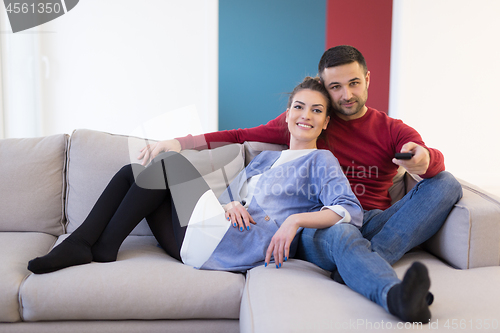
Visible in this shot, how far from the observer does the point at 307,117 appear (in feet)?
4.83

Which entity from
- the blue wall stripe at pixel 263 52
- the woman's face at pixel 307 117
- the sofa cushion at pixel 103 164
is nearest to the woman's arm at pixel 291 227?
the woman's face at pixel 307 117

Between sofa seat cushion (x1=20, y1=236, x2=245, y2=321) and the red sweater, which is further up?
the red sweater

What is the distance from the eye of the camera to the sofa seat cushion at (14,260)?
1150mm

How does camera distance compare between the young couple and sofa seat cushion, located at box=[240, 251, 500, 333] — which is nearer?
sofa seat cushion, located at box=[240, 251, 500, 333]

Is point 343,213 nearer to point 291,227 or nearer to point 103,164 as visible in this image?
point 291,227

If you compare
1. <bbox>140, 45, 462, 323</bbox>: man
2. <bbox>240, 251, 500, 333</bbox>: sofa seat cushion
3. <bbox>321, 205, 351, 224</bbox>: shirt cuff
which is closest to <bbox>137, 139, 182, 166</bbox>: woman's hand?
<bbox>140, 45, 462, 323</bbox>: man

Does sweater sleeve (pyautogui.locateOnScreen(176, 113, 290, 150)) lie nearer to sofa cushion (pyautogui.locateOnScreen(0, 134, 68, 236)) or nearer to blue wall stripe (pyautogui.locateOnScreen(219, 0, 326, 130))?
sofa cushion (pyautogui.locateOnScreen(0, 134, 68, 236))

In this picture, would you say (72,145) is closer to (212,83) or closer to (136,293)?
(136,293)

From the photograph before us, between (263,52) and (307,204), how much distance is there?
7.64ft

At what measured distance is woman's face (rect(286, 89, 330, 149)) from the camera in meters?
1.48

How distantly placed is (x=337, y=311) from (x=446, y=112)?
3.12 metres

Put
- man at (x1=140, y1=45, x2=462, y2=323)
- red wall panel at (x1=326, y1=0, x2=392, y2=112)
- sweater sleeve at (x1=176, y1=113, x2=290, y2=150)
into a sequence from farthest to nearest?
red wall panel at (x1=326, y1=0, x2=392, y2=112)
sweater sleeve at (x1=176, y1=113, x2=290, y2=150)
man at (x1=140, y1=45, x2=462, y2=323)

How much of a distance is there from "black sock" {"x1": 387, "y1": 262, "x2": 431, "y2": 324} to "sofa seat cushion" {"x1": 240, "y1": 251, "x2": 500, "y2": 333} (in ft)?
0.11

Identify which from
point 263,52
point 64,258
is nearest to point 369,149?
point 64,258
